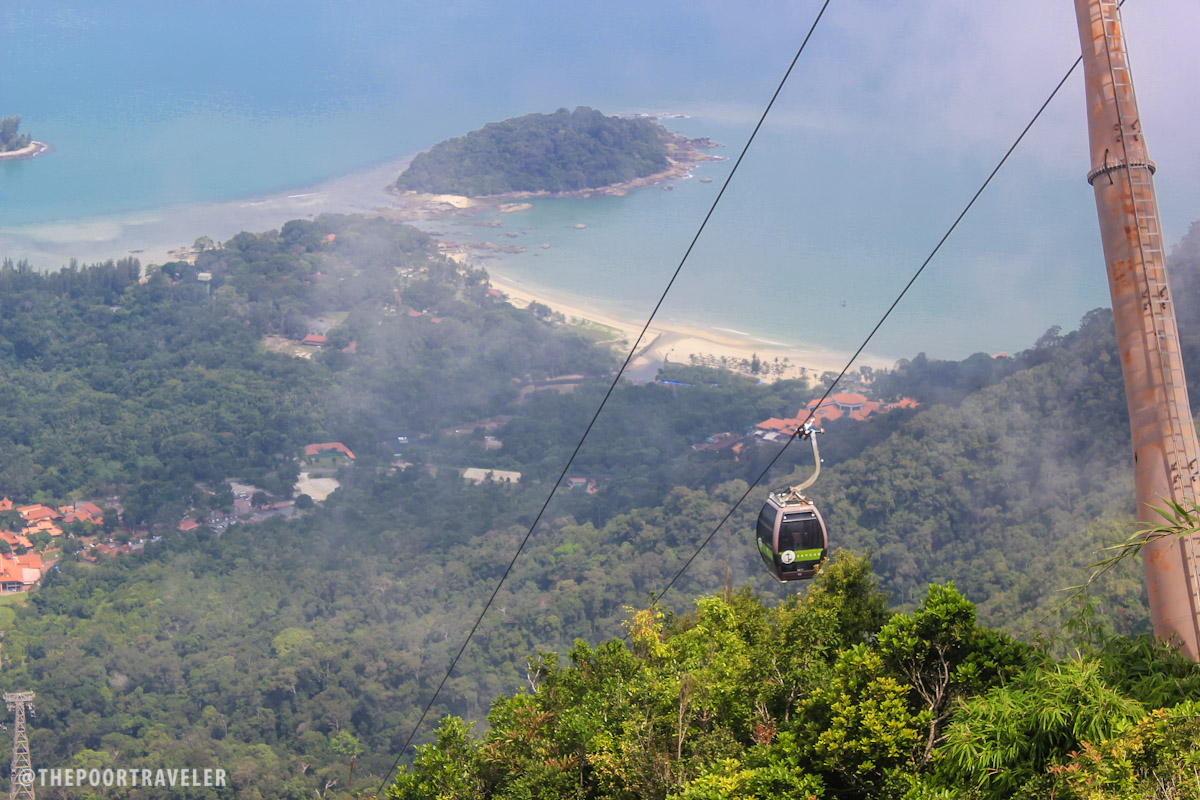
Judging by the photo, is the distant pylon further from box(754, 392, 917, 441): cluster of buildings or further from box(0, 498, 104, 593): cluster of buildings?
box(754, 392, 917, 441): cluster of buildings

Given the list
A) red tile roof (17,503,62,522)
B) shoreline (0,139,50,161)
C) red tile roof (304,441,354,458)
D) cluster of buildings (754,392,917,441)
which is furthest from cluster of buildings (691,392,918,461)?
shoreline (0,139,50,161)

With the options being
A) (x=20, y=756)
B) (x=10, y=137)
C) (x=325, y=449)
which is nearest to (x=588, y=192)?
(x=325, y=449)

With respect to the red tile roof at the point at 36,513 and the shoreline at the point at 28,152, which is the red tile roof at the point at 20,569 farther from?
the shoreline at the point at 28,152

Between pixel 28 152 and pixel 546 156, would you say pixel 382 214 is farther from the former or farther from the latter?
pixel 28 152

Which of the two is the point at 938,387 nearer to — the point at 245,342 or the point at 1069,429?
the point at 1069,429

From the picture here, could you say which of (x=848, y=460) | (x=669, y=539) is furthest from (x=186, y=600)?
(x=848, y=460)

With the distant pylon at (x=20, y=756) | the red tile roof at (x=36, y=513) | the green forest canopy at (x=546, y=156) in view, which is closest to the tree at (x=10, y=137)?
the green forest canopy at (x=546, y=156)
